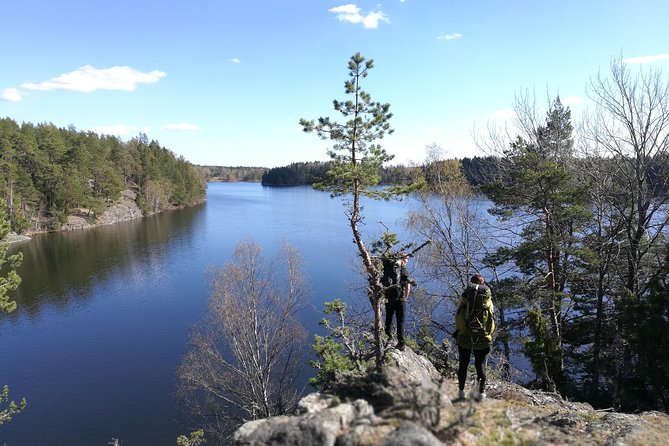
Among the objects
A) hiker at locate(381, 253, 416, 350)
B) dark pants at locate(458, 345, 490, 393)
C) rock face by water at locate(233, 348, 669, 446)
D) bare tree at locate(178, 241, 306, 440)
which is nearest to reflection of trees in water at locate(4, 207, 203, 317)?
bare tree at locate(178, 241, 306, 440)

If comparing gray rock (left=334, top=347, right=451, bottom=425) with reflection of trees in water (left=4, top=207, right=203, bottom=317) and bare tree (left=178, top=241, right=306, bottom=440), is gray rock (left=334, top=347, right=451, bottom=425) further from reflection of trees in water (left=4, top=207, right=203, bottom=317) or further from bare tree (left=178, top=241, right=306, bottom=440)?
reflection of trees in water (left=4, top=207, right=203, bottom=317)

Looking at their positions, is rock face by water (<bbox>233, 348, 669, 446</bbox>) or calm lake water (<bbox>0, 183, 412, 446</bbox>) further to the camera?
calm lake water (<bbox>0, 183, 412, 446</bbox>)

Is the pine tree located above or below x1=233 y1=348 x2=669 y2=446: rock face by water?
above

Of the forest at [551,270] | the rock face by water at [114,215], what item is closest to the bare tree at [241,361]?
the forest at [551,270]

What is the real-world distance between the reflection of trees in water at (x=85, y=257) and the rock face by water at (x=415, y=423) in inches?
1152

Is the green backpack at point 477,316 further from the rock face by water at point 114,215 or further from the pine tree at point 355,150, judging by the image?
the rock face by water at point 114,215

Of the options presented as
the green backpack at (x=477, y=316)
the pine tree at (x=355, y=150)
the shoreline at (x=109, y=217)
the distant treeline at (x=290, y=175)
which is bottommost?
the shoreline at (x=109, y=217)

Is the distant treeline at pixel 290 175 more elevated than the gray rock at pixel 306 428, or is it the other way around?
the distant treeline at pixel 290 175

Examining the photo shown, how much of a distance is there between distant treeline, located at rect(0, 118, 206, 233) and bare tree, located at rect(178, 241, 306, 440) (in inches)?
1610

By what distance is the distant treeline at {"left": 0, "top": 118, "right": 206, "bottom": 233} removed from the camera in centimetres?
4806

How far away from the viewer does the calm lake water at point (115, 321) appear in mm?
16781

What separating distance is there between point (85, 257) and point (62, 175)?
20235mm

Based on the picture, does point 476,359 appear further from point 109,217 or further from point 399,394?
point 109,217

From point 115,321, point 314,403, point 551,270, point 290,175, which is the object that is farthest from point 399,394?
point 290,175
